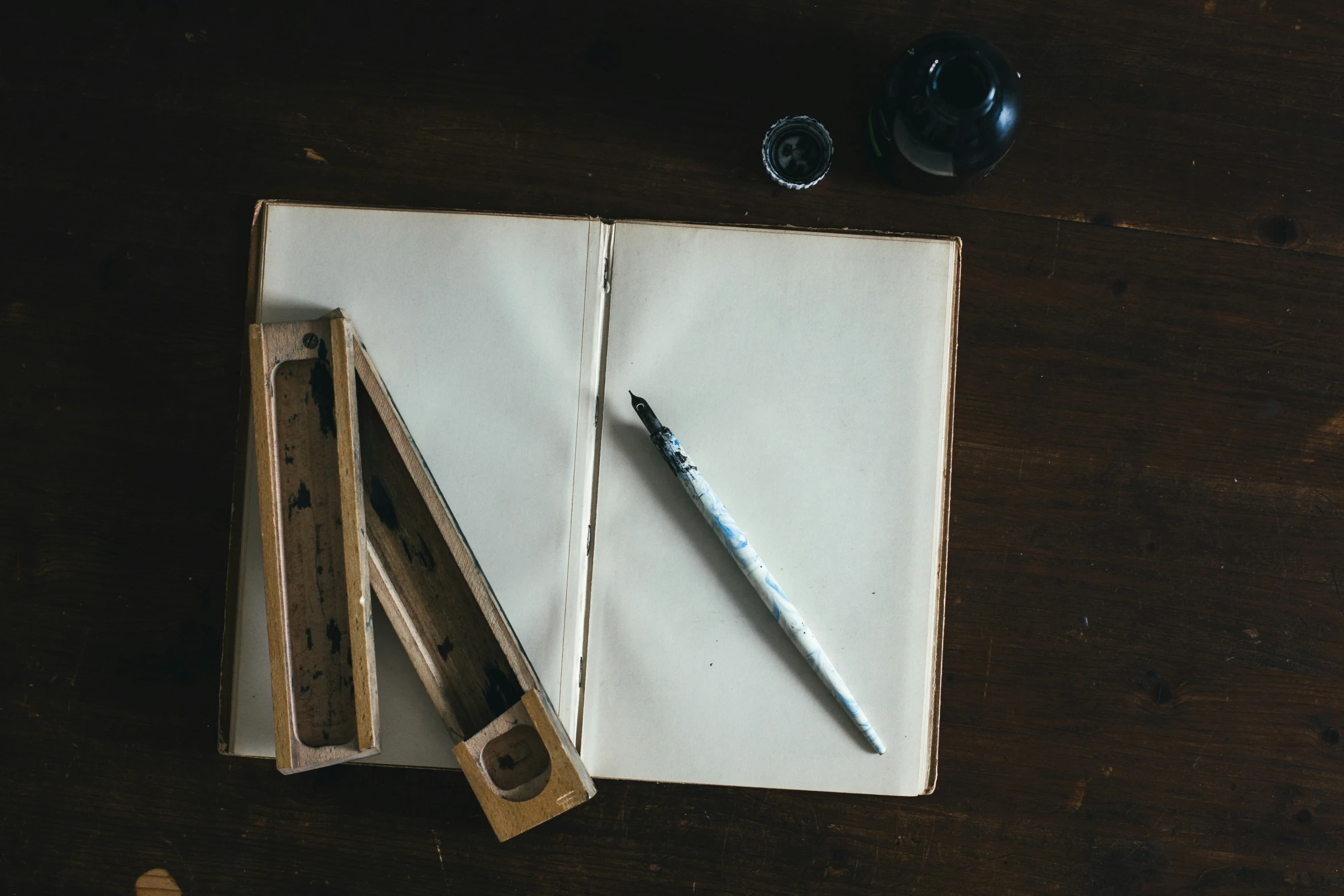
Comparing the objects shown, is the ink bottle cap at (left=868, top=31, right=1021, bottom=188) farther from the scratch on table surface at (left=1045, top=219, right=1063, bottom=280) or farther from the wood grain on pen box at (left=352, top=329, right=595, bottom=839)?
the wood grain on pen box at (left=352, top=329, right=595, bottom=839)

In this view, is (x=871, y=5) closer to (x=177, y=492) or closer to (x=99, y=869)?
(x=177, y=492)

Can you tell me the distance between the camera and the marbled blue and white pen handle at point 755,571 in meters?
0.61

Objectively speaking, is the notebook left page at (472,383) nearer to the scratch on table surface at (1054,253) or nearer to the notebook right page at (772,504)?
the notebook right page at (772,504)

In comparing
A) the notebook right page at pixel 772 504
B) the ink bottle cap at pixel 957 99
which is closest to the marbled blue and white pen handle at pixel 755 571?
the notebook right page at pixel 772 504

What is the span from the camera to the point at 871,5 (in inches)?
26.6

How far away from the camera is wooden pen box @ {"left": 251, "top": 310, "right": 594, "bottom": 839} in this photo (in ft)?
1.88

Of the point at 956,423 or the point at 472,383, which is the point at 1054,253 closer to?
the point at 956,423

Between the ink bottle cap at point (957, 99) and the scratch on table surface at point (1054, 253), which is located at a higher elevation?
the ink bottle cap at point (957, 99)

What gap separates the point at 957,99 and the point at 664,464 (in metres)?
0.34

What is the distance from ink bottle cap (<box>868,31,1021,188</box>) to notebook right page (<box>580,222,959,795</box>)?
0.09m

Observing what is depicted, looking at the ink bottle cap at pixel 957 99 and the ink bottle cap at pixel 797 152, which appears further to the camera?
the ink bottle cap at pixel 797 152

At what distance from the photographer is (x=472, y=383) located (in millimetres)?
643

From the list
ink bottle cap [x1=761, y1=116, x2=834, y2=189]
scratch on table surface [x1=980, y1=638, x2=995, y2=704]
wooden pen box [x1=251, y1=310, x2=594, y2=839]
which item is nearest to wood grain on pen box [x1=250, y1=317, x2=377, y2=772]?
wooden pen box [x1=251, y1=310, x2=594, y2=839]

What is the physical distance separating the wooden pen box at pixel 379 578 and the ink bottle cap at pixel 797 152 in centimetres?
37
